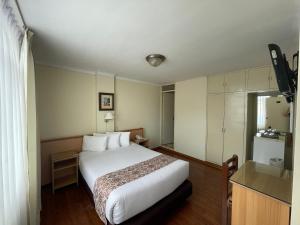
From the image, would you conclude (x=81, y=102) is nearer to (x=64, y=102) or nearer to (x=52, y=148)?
(x=64, y=102)

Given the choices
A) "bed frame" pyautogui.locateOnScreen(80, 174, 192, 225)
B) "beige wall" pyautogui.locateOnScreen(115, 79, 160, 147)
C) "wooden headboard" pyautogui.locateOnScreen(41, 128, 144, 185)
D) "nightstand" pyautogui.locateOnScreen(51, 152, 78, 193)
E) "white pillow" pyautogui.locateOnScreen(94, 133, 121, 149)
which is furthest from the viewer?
"beige wall" pyautogui.locateOnScreen(115, 79, 160, 147)

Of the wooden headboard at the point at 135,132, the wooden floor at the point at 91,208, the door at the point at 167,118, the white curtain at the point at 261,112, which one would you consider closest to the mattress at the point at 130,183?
the wooden floor at the point at 91,208

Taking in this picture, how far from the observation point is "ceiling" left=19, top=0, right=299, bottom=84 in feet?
3.86

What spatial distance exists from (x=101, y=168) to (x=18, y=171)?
105cm

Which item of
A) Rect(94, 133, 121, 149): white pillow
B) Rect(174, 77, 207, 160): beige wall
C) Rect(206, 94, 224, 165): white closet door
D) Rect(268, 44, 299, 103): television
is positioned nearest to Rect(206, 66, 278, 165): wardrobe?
Rect(206, 94, 224, 165): white closet door

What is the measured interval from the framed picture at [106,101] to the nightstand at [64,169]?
1283mm

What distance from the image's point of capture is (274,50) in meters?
1.20

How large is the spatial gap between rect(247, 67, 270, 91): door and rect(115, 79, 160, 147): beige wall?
277 centimetres

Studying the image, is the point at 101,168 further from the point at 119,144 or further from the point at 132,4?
the point at 132,4

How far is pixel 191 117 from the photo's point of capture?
161 inches

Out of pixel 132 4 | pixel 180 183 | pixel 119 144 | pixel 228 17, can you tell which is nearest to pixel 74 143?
pixel 119 144

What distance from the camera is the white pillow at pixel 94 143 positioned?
296 cm

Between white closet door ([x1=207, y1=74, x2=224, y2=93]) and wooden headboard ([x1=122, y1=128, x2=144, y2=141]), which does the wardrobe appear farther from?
wooden headboard ([x1=122, y1=128, x2=144, y2=141])

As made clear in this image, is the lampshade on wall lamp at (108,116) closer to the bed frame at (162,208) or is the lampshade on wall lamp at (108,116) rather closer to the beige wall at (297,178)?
the bed frame at (162,208)
